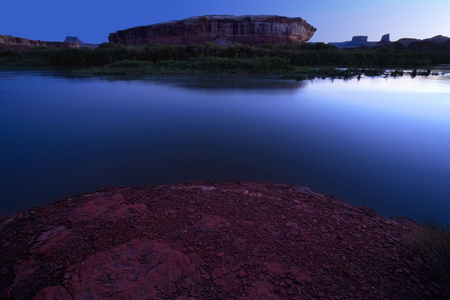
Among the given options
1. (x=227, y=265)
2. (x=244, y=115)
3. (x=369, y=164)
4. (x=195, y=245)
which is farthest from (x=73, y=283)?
(x=244, y=115)

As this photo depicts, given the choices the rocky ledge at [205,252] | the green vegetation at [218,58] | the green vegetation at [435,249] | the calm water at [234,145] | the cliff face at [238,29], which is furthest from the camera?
the cliff face at [238,29]

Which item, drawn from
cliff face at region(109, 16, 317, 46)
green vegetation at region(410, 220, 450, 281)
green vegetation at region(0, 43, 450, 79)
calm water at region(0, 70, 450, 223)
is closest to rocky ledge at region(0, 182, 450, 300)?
green vegetation at region(410, 220, 450, 281)

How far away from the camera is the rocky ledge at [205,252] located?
1445 mm

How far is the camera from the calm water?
131 inches

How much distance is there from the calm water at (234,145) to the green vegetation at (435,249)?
36.5 inches

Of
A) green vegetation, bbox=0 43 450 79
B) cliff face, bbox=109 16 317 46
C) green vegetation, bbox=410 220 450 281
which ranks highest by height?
cliff face, bbox=109 16 317 46

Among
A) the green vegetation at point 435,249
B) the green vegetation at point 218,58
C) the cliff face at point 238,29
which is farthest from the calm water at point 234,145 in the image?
the cliff face at point 238,29

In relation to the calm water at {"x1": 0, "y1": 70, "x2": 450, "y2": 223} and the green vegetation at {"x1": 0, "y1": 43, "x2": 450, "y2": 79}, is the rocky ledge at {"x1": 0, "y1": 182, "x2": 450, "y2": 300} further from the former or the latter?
the green vegetation at {"x1": 0, "y1": 43, "x2": 450, "y2": 79}

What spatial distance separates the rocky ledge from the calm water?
100 cm

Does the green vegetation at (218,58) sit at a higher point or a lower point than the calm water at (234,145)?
higher

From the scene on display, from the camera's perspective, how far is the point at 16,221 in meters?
2.11

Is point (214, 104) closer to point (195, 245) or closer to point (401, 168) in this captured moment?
point (401, 168)

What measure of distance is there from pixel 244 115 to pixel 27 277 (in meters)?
5.92

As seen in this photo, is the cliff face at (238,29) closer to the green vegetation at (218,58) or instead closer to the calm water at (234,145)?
the green vegetation at (218,58)
